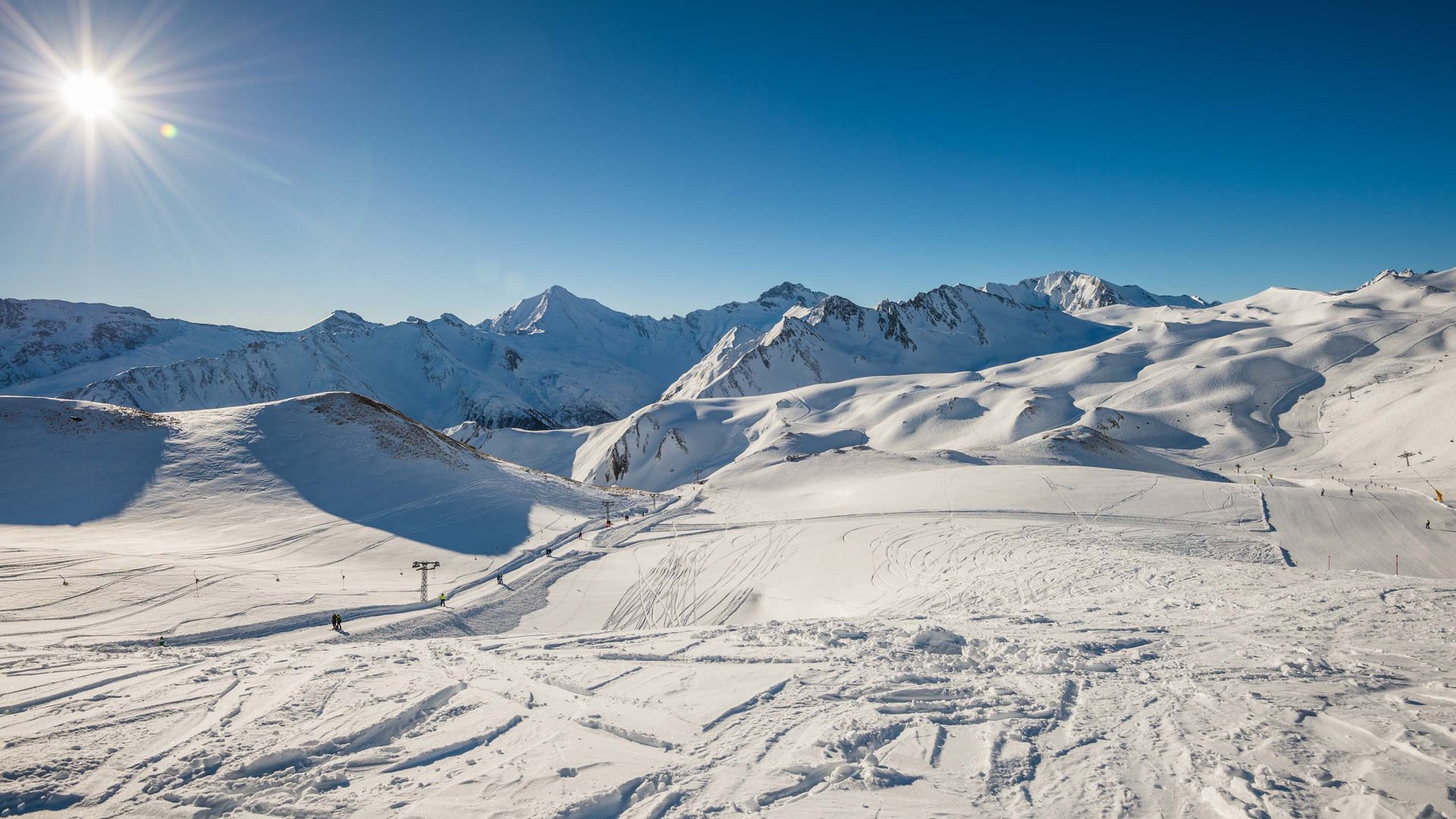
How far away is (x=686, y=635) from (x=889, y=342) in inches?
7116

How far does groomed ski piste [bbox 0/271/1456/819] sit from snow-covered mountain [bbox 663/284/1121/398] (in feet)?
374

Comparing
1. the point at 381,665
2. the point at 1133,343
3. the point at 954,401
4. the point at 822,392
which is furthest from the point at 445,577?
the point at 1133,343

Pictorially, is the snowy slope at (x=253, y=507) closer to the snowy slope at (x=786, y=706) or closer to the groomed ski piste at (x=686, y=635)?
the groomed ski piste at (x=686, y=635)

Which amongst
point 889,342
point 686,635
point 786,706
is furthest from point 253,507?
point 889,342

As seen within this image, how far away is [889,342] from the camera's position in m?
183

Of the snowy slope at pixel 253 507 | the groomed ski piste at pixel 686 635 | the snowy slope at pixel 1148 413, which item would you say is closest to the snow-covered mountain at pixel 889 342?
the snowy slope at pixel 1148 413

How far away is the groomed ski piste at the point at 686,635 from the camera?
257 inches

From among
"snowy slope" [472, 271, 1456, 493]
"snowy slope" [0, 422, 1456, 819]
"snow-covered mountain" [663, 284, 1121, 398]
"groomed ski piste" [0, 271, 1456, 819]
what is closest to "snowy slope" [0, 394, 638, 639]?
"groomed ski piste" [0, 271, 1456, 819]

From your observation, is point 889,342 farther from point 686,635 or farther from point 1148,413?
point 686,635

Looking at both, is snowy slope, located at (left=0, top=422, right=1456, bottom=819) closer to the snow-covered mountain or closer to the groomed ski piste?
the groomed ski piste

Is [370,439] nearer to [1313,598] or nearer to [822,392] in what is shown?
[1313,598]

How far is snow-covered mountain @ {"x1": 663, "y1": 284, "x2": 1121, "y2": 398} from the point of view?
161875mm

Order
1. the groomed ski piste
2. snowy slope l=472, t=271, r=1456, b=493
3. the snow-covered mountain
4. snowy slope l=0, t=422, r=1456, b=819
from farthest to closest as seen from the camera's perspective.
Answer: the snow-covered mountain
snowy slope l=472, t=271, r=1456, b=493
the groomed ski piste
snowy slope l=0, t=422, r=1456, b=819

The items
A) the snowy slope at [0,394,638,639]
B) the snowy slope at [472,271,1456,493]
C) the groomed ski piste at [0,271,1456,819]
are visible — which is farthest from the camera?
the snowy slope at [472,271,1456,493]
